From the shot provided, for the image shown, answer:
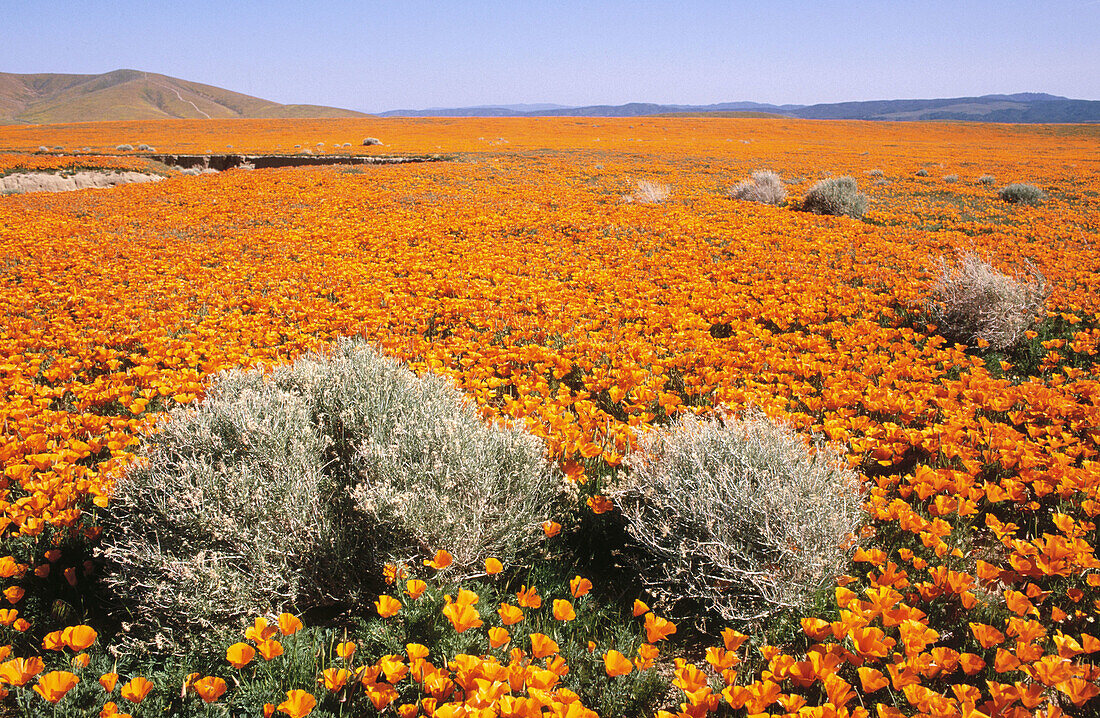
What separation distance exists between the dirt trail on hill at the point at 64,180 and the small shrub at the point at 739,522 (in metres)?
20.8

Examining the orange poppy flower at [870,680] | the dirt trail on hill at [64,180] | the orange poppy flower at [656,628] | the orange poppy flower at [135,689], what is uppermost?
the dirt trail on hill at [64,180]

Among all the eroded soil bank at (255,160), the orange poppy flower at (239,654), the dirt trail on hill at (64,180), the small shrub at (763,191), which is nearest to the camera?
the orange poppy flower at (239,654)

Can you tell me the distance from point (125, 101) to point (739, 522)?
586ft

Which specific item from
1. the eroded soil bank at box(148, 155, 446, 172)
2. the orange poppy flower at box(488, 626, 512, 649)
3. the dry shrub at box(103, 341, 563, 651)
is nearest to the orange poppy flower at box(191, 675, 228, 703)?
the dry shrub at box(103, 341, 563, 651)

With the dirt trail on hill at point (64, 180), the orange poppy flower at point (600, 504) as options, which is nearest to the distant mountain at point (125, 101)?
the dirt trail on hill at point (64, 180)

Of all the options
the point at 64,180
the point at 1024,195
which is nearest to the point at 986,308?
the point at 1024,195

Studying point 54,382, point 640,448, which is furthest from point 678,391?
point 54,382

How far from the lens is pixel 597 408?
392cm

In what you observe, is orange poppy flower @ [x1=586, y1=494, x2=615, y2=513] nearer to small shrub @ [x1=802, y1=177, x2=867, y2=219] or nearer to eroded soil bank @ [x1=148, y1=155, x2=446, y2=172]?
small shrub @ [x1=802, y1=177, x2=867, y2=219]

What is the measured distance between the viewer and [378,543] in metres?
2.35

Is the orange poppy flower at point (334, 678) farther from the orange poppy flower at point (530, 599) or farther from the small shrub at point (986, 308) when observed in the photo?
the small shrub at point (986, 308)

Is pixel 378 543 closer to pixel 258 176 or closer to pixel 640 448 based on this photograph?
pixel 640 448

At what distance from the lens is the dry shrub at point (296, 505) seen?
2092 millimetres

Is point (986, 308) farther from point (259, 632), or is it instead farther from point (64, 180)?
point (64, 180)
